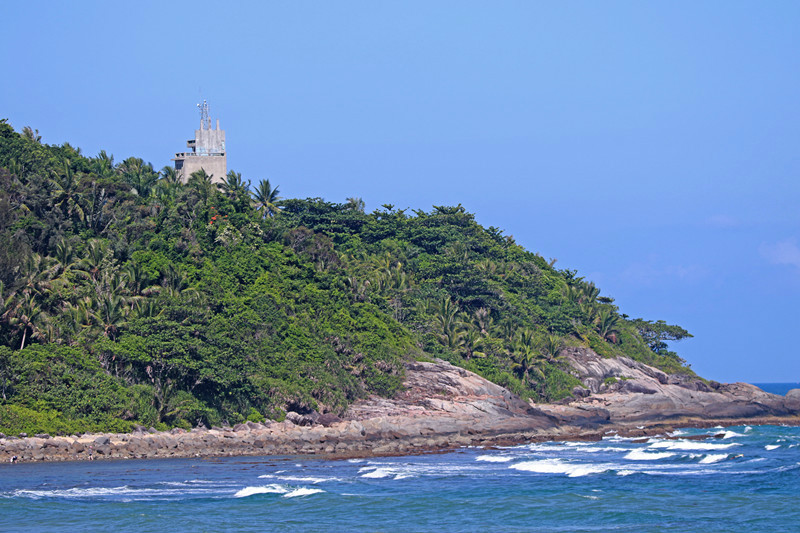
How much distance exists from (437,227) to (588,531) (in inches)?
2129

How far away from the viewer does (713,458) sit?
3916 cm

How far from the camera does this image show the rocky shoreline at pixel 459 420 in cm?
3488

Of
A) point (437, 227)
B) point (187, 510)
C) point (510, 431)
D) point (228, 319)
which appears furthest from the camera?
point (437, 227)

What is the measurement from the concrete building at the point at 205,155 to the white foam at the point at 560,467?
3860 cm

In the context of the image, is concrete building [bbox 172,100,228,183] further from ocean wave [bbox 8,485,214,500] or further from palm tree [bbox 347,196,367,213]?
ocean wave [bbox 8,485,214,500]

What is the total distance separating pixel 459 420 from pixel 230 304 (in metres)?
13.5

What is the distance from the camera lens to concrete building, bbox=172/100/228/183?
216ft

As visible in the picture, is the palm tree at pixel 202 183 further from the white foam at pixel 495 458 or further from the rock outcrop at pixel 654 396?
the rock outcrop at pixel 654 396

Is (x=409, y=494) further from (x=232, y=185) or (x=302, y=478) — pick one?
(x=232, y=185)

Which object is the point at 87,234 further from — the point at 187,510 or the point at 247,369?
the point at 187,510

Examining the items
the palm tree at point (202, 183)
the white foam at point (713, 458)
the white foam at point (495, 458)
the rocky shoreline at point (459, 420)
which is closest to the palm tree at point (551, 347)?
the rocky shoreline at point (459, 420)

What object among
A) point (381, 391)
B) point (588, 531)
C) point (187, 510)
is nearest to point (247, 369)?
point (381, 391)

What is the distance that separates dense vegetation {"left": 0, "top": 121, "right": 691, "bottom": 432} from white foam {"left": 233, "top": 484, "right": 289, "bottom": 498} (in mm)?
10390

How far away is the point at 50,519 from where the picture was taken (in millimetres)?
22500
